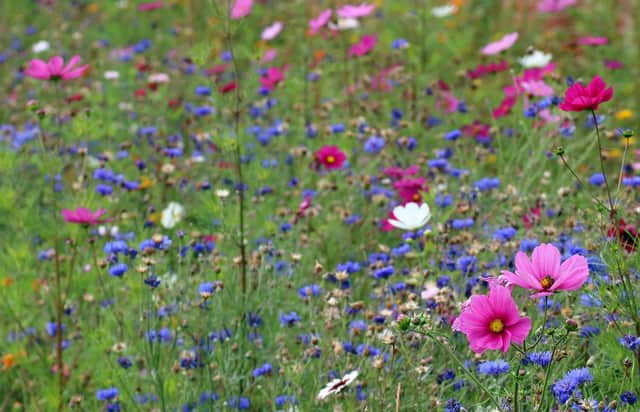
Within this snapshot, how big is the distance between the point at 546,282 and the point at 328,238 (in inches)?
56.9

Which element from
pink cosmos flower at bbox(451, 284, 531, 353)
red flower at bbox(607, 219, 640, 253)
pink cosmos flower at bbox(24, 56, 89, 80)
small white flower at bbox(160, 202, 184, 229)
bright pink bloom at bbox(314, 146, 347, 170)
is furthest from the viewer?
bright pink bloom at bbox(314, 146, 347, 170)

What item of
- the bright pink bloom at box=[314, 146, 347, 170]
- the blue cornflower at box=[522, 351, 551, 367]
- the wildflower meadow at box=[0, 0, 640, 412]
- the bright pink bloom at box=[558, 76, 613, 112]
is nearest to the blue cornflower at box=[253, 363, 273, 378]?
the wildflower meadow at box=[0, 0, 640, 412]

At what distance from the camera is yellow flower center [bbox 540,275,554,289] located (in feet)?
5.16

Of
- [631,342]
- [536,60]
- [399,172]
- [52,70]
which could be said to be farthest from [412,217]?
[536,60]

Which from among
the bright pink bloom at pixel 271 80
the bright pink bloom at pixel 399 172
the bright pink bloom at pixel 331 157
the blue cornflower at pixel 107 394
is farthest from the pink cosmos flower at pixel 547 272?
the bright pink bloom at pixel 271 80

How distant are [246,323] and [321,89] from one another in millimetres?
2065

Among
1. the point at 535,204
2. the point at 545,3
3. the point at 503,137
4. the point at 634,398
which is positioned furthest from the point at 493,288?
the point at 545,3

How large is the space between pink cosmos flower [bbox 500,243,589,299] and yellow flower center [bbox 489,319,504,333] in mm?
71

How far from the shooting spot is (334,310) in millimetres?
2172

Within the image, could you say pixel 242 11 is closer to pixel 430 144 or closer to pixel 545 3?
pixel 430 144

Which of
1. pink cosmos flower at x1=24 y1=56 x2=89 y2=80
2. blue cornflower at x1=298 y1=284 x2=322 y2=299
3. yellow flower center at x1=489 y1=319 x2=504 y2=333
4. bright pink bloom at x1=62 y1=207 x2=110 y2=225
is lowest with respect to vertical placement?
blue cornflower at x1=298 y1=284 x2=322 y2=299

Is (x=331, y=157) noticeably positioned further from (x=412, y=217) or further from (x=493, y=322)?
(x=493, y=322)

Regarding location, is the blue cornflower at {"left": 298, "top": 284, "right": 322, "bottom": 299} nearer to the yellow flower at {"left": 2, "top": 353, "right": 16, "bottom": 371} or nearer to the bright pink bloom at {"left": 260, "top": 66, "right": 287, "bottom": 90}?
the yellow flower at {"left": 2, "top": 353, "right": 16, "bottom": 371}

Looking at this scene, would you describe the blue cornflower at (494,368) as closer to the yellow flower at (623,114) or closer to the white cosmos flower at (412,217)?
the white cosmos flower at (412,217)
